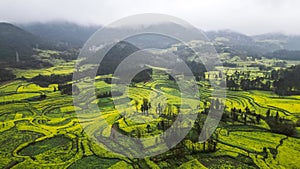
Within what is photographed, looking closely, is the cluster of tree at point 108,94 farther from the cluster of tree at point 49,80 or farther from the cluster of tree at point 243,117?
the cluster of tree at point 243,117

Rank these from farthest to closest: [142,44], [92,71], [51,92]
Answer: [142,44] < [92,71] < [51,92]

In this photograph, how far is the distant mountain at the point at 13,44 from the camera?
91250mm

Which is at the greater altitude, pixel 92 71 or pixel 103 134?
pixel 92 71

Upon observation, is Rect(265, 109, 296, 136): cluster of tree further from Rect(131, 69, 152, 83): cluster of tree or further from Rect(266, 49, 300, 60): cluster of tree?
Rect(266, 49, 300, 60): cluster of tree

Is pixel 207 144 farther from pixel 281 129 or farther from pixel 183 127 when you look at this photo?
pixel 281 129

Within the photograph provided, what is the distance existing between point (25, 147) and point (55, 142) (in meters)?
2.67

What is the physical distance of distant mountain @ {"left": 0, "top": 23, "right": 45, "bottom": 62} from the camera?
299 feet

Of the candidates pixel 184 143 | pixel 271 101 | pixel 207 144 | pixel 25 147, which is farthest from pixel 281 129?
pixel 25 147

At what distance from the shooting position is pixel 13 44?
110m

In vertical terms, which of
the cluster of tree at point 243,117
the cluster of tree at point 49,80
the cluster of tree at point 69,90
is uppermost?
the cluster of tree at point 49,80

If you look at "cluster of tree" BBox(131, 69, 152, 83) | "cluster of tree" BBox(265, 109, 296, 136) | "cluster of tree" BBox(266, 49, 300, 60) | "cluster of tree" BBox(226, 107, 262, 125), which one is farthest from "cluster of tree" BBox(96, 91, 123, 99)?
"cluster of tree" BBox(266, 49, 300, 60)

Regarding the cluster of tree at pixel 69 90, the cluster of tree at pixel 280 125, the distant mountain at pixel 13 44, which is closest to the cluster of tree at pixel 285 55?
the cluster of tree at pixel 280 125

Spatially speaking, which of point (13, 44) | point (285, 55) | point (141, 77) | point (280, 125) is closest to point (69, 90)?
point (141, 77)

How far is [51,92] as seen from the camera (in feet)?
164
